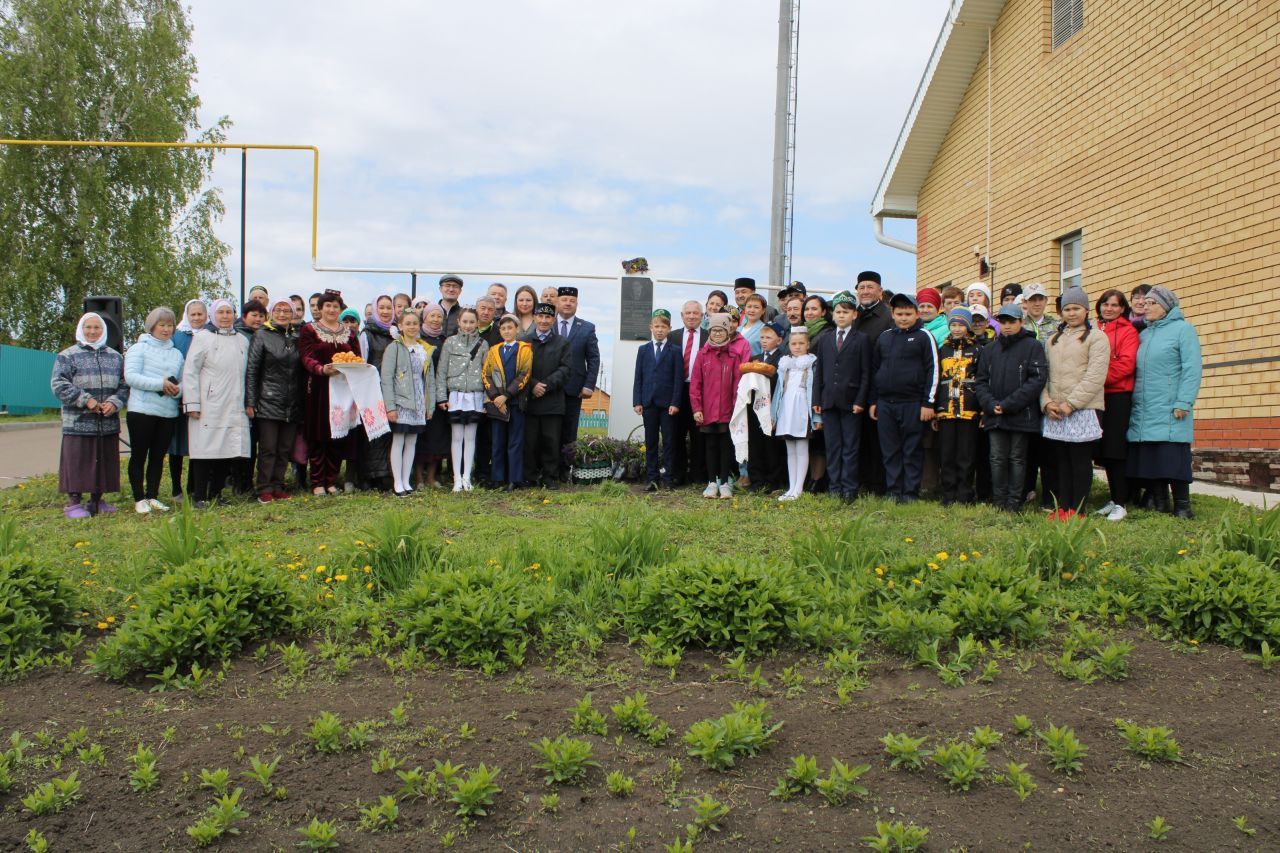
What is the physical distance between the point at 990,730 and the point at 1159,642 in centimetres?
147

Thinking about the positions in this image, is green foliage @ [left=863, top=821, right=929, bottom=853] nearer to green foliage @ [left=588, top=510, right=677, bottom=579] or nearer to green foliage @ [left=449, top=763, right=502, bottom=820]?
green foliage @ [left=449, top=763, right=502, bottom=820]

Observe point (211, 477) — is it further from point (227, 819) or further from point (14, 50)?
point (14, 50)

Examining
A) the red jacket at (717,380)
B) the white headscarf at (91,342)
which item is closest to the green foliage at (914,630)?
the red jacket at (717,380)

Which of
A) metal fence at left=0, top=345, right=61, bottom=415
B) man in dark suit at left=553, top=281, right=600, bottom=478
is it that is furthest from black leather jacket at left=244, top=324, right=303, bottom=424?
metal fence at left=0, top=345, right=61, bottom=415

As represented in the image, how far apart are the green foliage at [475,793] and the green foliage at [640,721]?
0.61m

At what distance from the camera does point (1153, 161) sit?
10.6 metres

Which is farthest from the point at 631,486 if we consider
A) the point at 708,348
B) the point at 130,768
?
the point at 130,768

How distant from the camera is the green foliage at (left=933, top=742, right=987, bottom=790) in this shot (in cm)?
336

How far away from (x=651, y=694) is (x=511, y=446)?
229 inches

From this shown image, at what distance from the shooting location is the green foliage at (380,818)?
3.20 meters

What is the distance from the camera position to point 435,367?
31.8 feet

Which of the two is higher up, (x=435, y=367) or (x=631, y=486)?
(x=435, y=367)

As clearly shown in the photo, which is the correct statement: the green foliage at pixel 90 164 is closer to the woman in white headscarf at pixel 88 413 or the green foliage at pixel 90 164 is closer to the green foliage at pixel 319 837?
the woman in white headscarf at pixel 88 413

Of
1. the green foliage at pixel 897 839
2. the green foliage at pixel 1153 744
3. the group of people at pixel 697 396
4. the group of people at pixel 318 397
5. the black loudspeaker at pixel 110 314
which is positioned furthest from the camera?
the black loudspeaker at pixel 110 314
